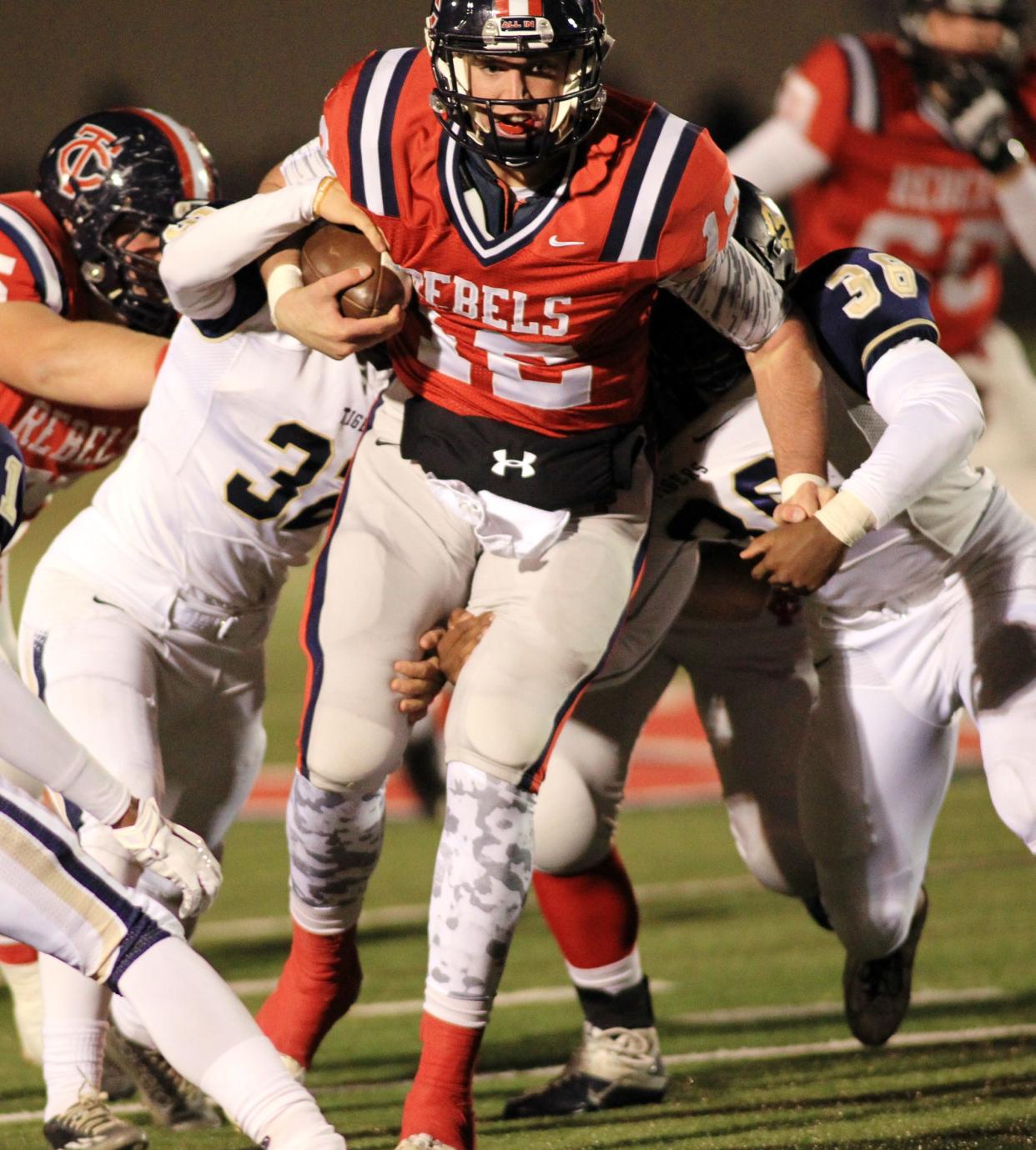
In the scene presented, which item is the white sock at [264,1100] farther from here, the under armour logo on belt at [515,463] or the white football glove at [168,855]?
the under armour logo on belt at [515,463]

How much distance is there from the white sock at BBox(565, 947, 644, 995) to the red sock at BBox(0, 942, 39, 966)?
3.63 ft

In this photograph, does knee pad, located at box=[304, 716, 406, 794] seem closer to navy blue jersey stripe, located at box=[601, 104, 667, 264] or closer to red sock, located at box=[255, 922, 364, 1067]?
red sock, located at box=[255, 922, 364, 1067]

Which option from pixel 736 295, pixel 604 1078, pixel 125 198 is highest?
pixel 736 295

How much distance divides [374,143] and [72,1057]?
1440mm

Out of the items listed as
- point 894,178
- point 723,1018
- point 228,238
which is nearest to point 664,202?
point 228,238

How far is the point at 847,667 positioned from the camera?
11.0ft

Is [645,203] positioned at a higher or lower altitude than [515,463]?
higher

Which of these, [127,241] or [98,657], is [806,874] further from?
[127,241]

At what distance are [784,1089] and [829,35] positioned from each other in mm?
11426

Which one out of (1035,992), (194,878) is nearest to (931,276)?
(1035,992)

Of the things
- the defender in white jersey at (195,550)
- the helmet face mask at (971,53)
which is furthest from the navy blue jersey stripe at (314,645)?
the helmet face mask at (971,53)

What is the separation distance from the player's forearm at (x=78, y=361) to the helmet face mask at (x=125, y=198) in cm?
15

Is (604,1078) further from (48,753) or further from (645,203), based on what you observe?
(645,203)

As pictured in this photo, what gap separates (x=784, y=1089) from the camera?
3.22 m
